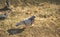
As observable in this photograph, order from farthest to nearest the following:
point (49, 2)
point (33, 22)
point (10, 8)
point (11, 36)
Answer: point (49, 2), point (10, 8), point (33, 22), point (11, 36)

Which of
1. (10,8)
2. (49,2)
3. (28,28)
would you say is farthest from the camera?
(49,2)

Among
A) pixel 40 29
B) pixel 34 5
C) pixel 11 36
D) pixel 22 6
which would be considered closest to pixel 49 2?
pixel 34 5

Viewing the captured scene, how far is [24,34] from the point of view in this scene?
6.35m

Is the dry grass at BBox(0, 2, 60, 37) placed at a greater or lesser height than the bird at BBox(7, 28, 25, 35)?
lesser

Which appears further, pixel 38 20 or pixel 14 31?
pixel 38 20

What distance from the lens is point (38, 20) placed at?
7406 mm

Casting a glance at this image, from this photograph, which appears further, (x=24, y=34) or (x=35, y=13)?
(x=35, y=13)

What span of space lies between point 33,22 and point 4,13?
1.83 meters

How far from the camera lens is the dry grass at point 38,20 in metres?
6.41

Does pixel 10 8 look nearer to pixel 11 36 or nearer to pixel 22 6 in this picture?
pixel 22 6

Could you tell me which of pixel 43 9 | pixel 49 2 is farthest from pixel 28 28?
pixel 49 2

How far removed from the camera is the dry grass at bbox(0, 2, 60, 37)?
6.41 meters

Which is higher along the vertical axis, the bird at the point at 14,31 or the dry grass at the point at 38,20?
the bird at the point at 14,31

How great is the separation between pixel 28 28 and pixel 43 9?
2291 mm
